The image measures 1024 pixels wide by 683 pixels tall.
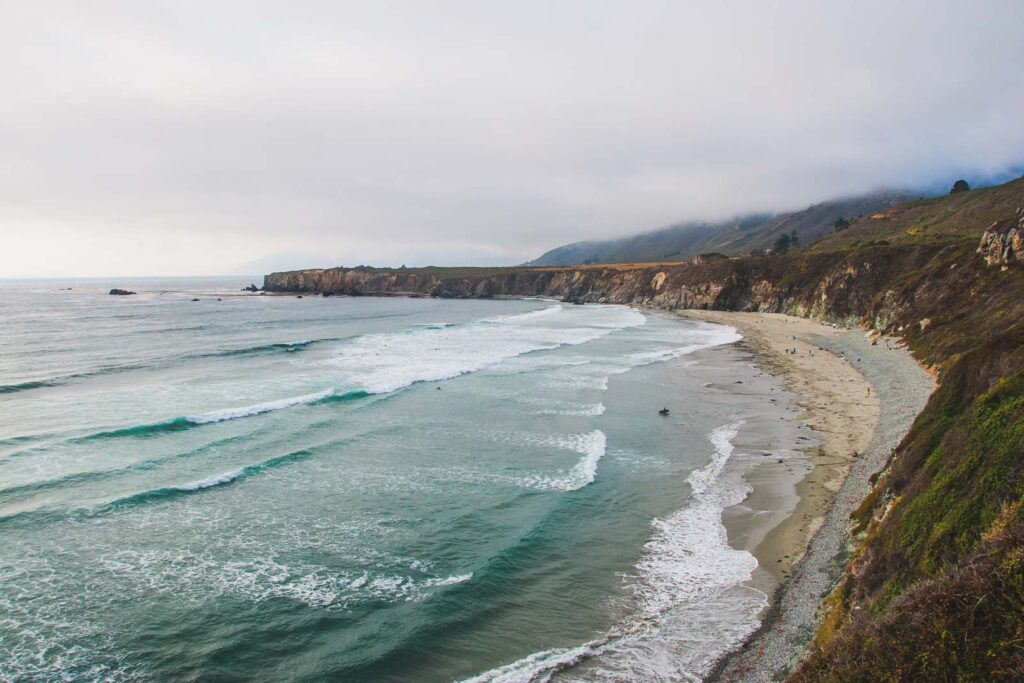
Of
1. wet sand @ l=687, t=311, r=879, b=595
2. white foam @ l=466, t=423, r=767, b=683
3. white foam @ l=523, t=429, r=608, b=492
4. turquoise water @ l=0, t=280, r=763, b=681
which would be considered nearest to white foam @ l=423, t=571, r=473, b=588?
turquoise water @ l=0, t=280, r=763, b=681

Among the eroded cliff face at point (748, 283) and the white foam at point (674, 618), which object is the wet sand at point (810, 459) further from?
the eroded cliff face at point (748, 283)

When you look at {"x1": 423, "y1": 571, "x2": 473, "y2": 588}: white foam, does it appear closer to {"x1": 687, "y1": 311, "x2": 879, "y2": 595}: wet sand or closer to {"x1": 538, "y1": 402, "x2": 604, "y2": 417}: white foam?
{"x1": 687, "y1": 311, "x2": 879, "y2": 595}: wet sand

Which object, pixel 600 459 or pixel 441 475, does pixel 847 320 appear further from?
pixel 441 475

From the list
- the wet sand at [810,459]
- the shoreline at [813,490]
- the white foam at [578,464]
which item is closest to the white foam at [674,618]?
the shoreline at [813,490]

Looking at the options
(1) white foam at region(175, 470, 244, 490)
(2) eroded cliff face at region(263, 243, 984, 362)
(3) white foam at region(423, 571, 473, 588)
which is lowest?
(3) white foam at region(423, 571, 473, 588)

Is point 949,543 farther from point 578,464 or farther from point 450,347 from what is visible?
point 450,347
